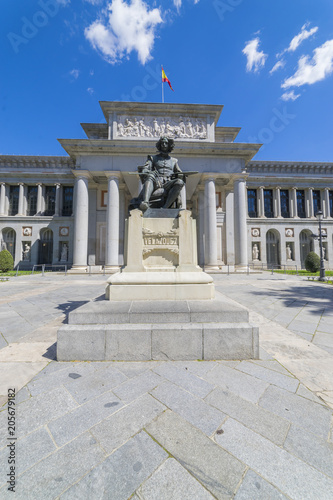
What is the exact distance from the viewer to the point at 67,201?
30359 millimetres

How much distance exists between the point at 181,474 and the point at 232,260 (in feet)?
71.2

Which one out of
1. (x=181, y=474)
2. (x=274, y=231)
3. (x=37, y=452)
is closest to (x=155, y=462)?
(x=181, y=474)

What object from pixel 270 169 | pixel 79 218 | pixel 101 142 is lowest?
pixel 79 218

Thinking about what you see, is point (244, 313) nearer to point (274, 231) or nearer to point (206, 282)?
point (206, 282)

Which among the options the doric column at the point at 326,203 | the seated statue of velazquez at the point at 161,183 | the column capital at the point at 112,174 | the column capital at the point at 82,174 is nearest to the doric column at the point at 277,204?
the doric column at the point at 326,203

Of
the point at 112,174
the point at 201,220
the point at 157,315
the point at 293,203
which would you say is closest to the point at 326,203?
the point at 293,203

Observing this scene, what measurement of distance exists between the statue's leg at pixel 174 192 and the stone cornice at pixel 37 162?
99.5ft

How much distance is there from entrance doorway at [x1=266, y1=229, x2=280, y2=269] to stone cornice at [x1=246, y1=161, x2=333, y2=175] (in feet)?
31.5

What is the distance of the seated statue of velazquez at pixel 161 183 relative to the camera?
162 inches

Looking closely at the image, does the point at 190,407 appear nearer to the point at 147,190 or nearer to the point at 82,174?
the point at 147,190

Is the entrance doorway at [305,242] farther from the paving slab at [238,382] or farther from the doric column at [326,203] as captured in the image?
the paving slab at [238,382]

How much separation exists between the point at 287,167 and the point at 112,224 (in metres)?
29.3

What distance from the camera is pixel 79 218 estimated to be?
61.8 feet

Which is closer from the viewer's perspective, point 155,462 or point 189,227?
point 155,462
